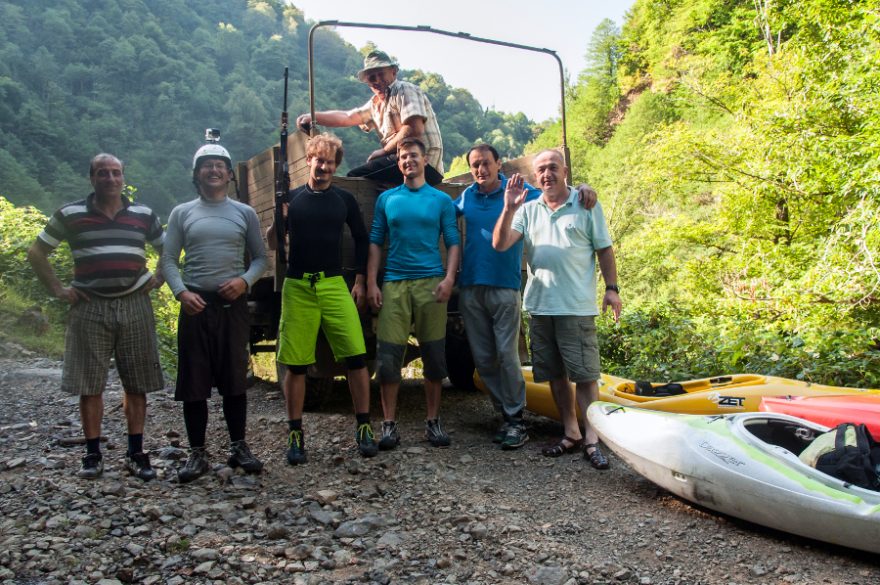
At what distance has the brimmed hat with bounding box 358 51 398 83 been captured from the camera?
5.07m

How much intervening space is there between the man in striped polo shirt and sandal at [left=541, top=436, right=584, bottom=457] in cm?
243

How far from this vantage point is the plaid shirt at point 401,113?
16.4 feet

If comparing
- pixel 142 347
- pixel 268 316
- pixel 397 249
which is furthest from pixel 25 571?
pixel 268 316

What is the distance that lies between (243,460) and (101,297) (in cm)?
124

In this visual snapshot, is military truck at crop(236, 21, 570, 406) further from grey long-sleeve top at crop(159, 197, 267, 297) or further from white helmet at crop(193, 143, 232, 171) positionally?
grey long-sleeve top at crop(159, 197, 267, 297)

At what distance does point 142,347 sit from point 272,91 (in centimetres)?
7395

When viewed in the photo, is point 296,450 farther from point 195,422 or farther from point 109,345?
point 109,345

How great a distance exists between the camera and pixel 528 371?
5648 mm

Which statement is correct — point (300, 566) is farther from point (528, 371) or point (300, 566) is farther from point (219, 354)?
point (528, 371)

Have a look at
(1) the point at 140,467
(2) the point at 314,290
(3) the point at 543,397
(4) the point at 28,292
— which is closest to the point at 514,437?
(3) the point at 543,397

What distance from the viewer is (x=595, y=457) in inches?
165

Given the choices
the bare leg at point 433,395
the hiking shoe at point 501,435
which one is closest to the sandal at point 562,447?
the hiking shoe at point 501,435

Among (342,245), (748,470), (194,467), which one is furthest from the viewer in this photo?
(342,245)

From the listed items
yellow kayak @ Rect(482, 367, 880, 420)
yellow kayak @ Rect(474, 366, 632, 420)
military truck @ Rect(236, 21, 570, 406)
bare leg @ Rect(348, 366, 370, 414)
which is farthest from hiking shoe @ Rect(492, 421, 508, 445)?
military truck @ Rect(236, 21, 570, 406)
